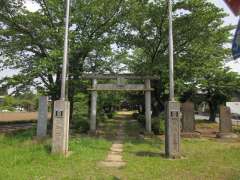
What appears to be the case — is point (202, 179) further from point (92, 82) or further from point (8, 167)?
point (92, 82)

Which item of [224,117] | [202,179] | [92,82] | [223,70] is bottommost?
[202,179]

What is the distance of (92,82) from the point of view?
20938mm

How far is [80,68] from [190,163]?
1287cm

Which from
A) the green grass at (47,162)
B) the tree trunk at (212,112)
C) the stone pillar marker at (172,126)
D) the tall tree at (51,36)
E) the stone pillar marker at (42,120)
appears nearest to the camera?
the green grass at (47,162)

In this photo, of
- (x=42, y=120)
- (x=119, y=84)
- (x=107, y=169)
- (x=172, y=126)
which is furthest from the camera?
(x=119, y=84)

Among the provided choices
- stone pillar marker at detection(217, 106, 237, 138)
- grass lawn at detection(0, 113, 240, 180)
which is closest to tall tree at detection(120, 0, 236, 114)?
stone pillar marker at detection(217, 106, 237, 138)

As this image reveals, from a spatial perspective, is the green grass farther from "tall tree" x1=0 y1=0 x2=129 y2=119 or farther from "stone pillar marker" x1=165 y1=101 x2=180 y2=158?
"tall tree" x1=0 y1=0 x2=129 y2=119

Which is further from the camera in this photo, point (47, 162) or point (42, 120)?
point (42, 120)

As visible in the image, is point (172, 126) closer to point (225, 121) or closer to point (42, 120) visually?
point (42, 120)

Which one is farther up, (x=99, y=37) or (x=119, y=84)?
(x=99, y=37)

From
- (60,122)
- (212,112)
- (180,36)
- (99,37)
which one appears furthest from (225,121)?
(212,112)

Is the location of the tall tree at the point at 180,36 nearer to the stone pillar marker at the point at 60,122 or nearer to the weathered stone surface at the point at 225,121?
the weathered stone surface at the point at 225,121

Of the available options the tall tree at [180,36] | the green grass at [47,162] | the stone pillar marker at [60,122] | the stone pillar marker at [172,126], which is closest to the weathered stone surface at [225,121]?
the tall tree at [180,36]

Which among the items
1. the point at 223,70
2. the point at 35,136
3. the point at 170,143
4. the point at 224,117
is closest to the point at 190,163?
the point at 170,143
